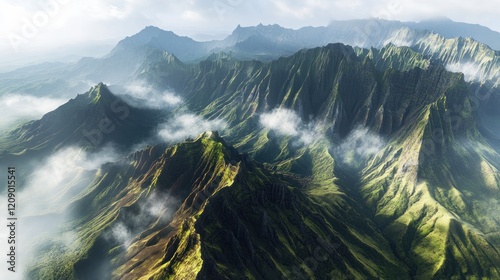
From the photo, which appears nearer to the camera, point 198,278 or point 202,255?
point 198,278

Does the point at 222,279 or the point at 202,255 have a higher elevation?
the point at 202,255

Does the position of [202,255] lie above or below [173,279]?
above

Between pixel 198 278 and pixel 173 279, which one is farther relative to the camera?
pixel 173 279

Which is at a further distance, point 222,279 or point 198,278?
point 222,279

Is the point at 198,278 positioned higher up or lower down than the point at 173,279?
higher up
